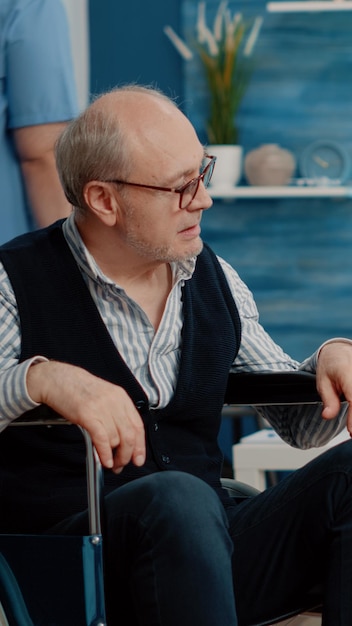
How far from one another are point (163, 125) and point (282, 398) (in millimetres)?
477

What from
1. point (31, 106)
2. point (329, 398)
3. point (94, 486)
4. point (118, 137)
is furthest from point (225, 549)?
point (31, 106)

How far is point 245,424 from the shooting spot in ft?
15.0

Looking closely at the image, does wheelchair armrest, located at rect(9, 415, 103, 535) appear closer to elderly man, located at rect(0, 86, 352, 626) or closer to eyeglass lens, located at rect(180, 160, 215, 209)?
elderly man, located at rect(0, 86, 352, 626)

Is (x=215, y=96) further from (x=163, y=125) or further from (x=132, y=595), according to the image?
(x=132, y=595)

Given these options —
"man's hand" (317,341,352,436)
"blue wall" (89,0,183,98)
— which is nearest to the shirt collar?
"man's hand" (317,341,352,436)

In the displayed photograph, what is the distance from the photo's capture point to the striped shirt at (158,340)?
183 cm

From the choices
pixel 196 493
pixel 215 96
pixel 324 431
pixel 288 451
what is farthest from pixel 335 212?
pixel 196 493

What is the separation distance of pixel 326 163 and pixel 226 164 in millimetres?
396

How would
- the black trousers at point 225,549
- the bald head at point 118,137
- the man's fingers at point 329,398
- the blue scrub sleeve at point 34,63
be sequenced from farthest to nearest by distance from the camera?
1. the blue scrub sleeve at point 34,63
2. the bald head at point 118,137
3. the man's fingers at point 329,398
4. the black trousers at point 225,549

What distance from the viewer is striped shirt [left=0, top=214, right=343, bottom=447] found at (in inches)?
71.9

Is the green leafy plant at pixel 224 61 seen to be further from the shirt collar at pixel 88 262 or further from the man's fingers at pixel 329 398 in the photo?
the man's fingers at pixel 329 398

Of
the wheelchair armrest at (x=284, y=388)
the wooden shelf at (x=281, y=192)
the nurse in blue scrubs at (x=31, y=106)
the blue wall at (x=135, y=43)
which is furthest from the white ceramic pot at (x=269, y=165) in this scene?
the wheelchair armrest at (x=284, y=388)

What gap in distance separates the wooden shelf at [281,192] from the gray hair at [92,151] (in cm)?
259

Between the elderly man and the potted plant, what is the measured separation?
2520mm
